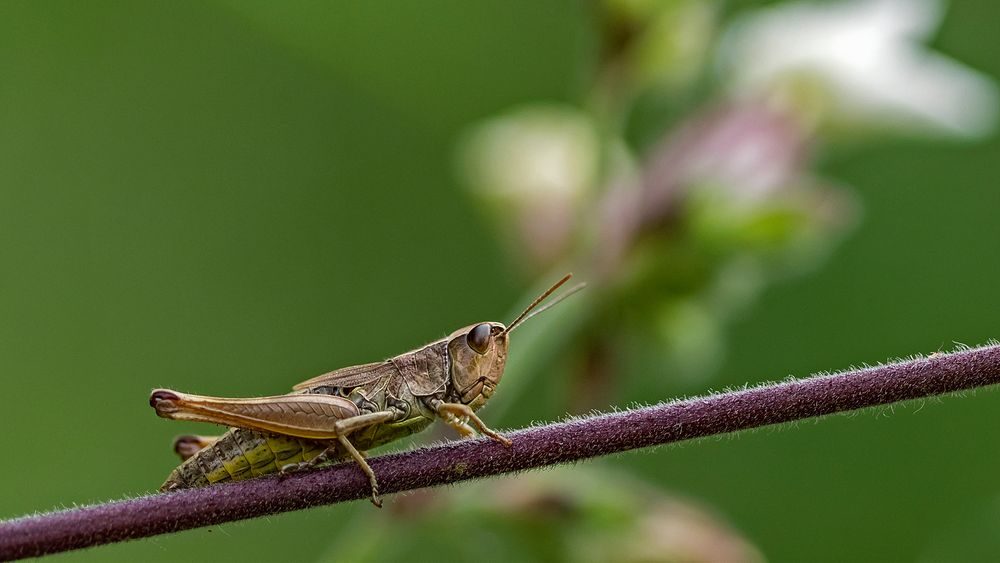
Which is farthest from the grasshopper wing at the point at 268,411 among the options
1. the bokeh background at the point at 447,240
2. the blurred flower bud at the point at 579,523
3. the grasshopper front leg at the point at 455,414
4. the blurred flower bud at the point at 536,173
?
the blurred flower bud at the point at 536,173

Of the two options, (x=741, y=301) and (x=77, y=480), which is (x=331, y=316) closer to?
(x=77, y=480)

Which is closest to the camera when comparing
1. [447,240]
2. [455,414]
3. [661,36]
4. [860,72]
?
[455,414]

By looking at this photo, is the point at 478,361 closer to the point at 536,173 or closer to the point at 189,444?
the point at 189,444

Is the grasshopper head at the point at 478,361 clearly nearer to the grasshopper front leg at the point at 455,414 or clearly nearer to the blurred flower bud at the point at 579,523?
the grasshopper front leg at the point at 455,414

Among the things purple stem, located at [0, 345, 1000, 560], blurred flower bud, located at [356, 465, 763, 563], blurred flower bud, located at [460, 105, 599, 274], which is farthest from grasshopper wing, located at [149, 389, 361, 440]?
blurred flower bud, located at [460, 105, 599, 274]

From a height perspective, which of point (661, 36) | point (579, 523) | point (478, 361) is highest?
point (661, 36)

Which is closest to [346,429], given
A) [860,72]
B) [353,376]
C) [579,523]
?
[353,376]
